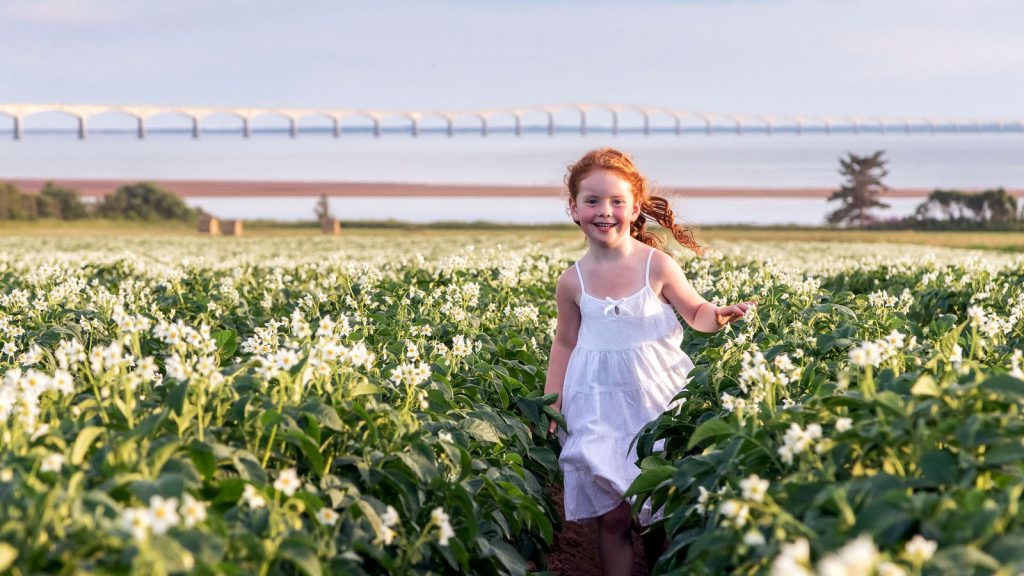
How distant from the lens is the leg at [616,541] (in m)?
5.65

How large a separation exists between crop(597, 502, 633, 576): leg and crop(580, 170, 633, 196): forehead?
1809mm

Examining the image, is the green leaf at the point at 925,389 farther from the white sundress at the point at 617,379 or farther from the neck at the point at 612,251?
the neck at the point at 612,251

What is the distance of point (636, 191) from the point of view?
652cm

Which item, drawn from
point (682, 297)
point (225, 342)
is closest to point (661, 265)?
point (682, 297)

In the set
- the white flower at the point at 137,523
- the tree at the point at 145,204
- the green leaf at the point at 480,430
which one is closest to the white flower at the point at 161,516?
the white flower at the point at 137,523

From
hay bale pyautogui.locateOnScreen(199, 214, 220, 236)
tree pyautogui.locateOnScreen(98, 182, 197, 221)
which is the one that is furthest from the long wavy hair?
tree pyautogui.locateOnScreen(98, 182, 197, 221)

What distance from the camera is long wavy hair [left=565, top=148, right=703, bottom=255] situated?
20.9 feet

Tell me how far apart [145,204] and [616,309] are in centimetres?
6908

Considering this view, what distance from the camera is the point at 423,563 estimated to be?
13.1 feet

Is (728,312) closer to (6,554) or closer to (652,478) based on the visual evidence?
(652,478)

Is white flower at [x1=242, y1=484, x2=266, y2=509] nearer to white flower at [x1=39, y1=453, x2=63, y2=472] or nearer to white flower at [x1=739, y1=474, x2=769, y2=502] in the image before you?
white flower at [x1=39, y1=453, x2=63, y2=472]

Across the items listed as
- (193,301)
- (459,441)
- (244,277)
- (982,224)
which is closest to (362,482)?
(459,441)

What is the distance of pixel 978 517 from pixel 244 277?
341 inches

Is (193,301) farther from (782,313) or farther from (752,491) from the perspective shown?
(752,491)
